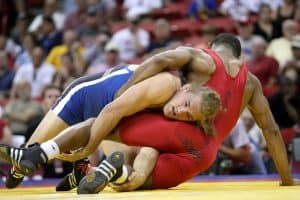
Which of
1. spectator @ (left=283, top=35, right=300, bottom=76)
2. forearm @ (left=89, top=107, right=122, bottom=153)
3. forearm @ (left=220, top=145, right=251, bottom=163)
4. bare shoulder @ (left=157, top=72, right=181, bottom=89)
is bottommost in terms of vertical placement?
forearm @ (left=220, top=145, right=251, bottom=163)

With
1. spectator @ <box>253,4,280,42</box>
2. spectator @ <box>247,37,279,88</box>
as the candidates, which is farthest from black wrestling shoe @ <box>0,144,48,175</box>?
spectator @ <box>253,4,280,42</box>

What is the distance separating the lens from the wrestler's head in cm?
512

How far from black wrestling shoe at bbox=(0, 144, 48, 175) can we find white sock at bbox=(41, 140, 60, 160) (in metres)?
0.02

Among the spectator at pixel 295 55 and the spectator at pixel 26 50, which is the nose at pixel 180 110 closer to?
the spectator at pixel 295 55

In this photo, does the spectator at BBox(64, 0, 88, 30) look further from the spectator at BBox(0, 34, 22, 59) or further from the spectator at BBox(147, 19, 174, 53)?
the spectator at BBox(147, 19, 174, 53)

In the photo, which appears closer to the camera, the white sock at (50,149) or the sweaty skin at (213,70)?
the white sock at (50,149)

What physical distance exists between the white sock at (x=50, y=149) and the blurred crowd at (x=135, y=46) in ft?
12.0

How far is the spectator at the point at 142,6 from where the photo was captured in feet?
42.2

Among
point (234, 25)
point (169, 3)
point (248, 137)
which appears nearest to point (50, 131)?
point (248, 137)

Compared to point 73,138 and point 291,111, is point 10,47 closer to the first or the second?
point 291,111

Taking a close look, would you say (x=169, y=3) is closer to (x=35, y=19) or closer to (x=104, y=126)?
(x=35, y=19)

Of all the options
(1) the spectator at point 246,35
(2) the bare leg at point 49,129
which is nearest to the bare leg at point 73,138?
(2) the bare leg at point 49,129

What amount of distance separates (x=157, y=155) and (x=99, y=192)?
19.1 inches

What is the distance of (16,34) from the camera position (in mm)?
13812
